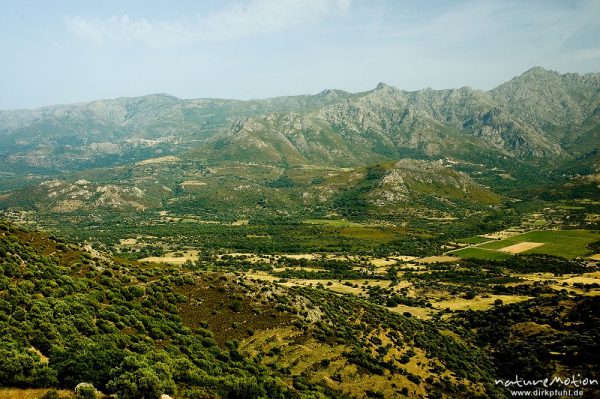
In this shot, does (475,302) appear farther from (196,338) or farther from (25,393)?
(25,393)

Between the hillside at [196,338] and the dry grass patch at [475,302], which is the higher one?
the hillside at [196,338]

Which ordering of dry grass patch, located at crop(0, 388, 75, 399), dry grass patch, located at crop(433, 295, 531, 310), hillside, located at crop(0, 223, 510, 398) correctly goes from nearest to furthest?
dry grass patch, located at crop(0, 388, 75, 399), hillside, located at crop(0, 223, 510, 398), dry grass patch, located at crop(433, 295, 531, 310)

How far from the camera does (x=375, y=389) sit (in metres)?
65.7

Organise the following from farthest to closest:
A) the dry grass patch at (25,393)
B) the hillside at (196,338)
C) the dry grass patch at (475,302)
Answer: the dry grass patch at (475,302) → the hillside at (196,338) → the dry grass patch at (25,393)

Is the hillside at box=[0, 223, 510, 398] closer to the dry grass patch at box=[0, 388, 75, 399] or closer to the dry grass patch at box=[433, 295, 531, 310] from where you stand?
the dry grass patch at box=[0, 388, 75, 399]

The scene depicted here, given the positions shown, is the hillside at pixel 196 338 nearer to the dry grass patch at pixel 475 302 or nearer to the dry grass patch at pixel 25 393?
the dry grass patch at pixel 25 393

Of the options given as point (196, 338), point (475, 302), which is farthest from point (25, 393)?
point (475, 302)

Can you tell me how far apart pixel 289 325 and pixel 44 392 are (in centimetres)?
4565

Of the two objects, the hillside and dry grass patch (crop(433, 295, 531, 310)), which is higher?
the hillside

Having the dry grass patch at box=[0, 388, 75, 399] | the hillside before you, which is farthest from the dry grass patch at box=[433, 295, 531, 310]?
the dry grass patch at box=[0, 388, 75, 399]

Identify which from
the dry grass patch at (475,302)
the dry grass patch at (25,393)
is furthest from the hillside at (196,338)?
the dry grass patch at (475,302)

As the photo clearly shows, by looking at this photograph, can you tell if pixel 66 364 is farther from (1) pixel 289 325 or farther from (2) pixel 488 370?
(2) pixel 488 370

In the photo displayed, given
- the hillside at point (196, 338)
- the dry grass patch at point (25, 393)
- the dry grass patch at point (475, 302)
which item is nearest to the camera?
the dry grass patch at point (25, 393)

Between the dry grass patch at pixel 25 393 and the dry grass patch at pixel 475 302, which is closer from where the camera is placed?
the dry grass patch at pixel 25 393
